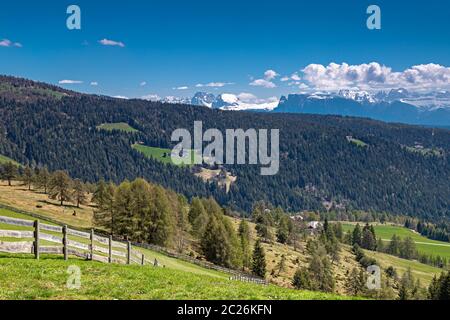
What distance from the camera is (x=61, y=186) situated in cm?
11706

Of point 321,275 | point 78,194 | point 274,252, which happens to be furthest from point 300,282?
point 78,194

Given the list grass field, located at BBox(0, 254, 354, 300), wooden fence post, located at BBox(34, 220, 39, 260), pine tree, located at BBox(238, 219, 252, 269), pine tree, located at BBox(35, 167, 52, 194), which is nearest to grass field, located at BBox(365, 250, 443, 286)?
pine tree, located at BBox(238, 219, 252, 269)

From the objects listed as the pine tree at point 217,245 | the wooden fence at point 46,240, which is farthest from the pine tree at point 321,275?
the wooden fence at point 46,240

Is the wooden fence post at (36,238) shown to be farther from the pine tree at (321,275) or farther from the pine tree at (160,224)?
the pine tree at (321,275)

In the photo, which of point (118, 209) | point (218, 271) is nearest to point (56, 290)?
point (218, 271)

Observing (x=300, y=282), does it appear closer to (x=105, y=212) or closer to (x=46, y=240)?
(x=105, y=212)

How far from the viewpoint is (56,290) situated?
16203mm

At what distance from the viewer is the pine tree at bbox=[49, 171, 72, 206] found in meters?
116

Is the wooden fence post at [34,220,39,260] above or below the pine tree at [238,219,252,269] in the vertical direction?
above

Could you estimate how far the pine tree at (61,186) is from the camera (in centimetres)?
11600

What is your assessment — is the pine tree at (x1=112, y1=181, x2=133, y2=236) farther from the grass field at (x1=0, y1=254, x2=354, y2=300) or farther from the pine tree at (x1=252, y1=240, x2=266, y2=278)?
A: the grass field at (x1=0, y1=254, x2=354, y2=300)
